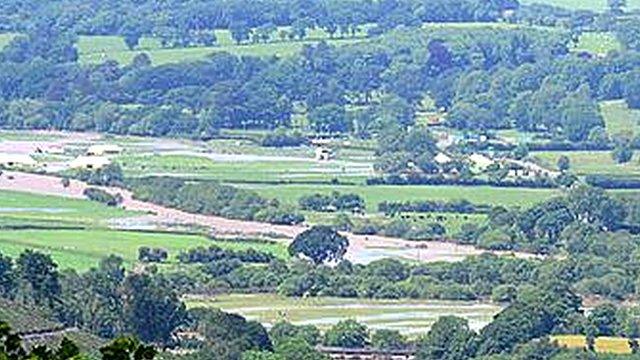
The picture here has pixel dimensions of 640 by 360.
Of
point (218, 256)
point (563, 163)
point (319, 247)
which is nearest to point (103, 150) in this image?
point (563, 163)

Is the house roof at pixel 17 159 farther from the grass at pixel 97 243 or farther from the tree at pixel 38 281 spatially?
the tree at pixel 38 281

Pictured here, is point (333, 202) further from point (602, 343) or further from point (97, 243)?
point (602, 343)

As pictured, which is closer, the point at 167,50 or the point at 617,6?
the point at 167,50

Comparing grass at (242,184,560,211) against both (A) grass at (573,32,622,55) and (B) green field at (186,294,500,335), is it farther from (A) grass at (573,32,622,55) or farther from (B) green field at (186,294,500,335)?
(A) grass at (573,32,622,55)

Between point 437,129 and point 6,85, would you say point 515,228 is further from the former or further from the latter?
point 6,85

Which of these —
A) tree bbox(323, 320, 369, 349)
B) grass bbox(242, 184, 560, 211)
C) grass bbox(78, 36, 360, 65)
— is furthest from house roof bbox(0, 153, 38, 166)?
tree bbox(323, 320, 369, 349)

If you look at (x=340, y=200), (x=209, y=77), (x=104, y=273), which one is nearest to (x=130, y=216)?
(x=340, y=200)
